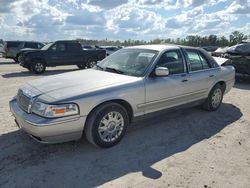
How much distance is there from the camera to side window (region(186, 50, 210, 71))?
18.6 feet

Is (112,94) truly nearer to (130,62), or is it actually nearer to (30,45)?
(130,62)

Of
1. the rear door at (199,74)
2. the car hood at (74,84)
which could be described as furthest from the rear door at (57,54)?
the rear door at (199,74)

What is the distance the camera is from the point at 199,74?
227 inches

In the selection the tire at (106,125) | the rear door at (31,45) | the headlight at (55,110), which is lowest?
the tire at (106,125)

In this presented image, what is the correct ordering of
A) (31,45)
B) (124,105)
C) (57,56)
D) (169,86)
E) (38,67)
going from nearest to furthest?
(124,105)
(169,86)
(38,67)
(57,56)
(31,45)

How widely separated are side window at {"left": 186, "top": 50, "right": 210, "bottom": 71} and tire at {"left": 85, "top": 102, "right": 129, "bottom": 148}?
6.90 ft

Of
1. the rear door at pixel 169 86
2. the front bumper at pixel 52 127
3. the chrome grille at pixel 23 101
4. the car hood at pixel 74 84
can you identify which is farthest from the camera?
the rear door at pixel 169 86

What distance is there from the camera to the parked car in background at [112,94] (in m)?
3.86

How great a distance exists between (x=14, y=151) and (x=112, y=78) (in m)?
1.95

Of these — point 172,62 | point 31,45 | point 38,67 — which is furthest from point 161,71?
point 31,45

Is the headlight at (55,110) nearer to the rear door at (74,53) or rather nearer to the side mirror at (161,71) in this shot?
the side mirror at (161,71)

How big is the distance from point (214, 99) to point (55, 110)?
4.04 m

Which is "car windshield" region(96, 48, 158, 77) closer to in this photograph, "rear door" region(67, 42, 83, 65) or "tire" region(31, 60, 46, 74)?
"tire" region(31, 60, 46, 74)

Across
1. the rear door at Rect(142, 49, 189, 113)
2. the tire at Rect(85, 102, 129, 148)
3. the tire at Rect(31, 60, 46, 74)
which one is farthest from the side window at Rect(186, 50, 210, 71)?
the tire at Rect(31, 60, 46, 74)
